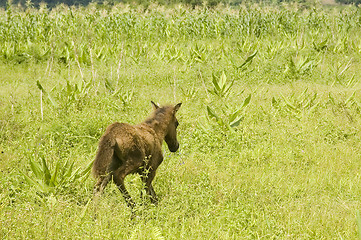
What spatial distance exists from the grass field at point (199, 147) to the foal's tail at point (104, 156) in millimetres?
273

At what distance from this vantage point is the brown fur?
4230 mm

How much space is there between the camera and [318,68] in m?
12.0

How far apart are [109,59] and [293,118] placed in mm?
6327

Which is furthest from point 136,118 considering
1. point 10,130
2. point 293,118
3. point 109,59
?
point 109,59

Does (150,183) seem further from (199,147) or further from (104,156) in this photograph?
(199,147)

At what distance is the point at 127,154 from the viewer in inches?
174

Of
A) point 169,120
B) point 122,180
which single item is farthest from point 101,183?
point 169,120

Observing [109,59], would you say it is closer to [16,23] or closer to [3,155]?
[16,23]

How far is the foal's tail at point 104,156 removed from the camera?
421 centimetres

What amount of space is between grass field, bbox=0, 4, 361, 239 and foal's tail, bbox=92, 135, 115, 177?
0.90ft

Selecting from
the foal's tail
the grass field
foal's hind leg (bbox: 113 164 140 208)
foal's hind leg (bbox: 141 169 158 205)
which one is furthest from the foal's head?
the foal's tail

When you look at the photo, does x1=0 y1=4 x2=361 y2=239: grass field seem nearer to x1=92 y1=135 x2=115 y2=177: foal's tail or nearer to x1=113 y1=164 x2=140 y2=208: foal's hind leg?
x1=113 y1=164 x2=140 y2=208: foal's hind leg

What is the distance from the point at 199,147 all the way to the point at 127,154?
2.27 m

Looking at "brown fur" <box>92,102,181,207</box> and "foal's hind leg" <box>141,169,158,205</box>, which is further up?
"brown fur" <box>92,102,181,207</box>
